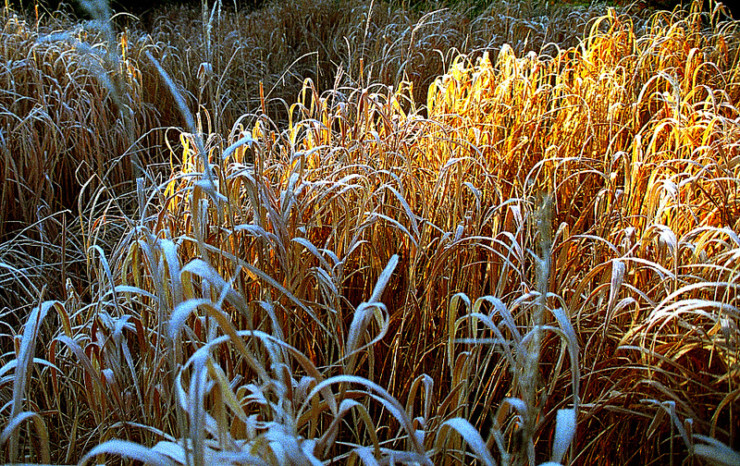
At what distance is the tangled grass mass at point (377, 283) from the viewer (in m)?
0.67

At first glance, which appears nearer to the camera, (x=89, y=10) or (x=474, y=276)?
(x=89, y=10)

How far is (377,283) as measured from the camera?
0.76 meters

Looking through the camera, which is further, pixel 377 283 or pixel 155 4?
pixel 155 4

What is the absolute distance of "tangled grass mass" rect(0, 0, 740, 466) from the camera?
67 centimetres

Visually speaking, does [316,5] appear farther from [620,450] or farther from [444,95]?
[620,450]

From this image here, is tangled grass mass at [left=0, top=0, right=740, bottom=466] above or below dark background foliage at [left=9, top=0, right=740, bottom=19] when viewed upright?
below

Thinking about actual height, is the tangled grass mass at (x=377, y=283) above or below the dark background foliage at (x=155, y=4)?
below

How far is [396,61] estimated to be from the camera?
133 inches

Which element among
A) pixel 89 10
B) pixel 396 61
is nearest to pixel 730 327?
pixel 89 10

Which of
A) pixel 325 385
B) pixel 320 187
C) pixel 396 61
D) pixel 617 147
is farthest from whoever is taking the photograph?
pixel 396 61

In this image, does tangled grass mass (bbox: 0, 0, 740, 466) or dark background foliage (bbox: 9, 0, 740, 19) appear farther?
dark background foliage (bbox: 9, 0, 740, 19)

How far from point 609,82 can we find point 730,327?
134 centimetres

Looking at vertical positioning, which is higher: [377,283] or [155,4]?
[155,4]

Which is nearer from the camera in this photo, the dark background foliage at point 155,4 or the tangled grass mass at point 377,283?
the tangled grass mass at point 377,283
